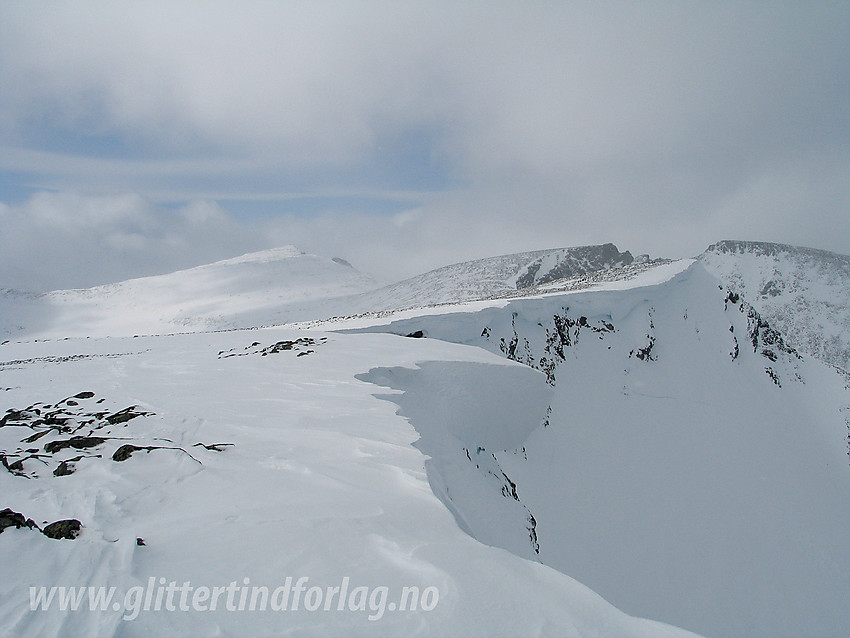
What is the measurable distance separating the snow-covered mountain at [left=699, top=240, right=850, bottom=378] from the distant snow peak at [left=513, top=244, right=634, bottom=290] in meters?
61.9

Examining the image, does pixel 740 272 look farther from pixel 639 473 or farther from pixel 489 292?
pixel 639 473

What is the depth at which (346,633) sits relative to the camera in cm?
252

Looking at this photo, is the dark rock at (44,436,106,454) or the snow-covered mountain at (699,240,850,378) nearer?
the dark rock at (44,436,106,454)

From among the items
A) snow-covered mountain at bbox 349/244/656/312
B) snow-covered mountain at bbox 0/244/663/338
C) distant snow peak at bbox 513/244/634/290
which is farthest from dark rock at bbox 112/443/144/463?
distant snow peak at bbox 513/244/634/290

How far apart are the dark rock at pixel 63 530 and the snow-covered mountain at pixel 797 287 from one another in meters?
113

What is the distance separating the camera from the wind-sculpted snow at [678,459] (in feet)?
39.9

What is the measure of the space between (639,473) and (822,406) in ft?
44.3

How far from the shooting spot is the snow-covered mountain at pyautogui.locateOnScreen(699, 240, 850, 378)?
8581cm

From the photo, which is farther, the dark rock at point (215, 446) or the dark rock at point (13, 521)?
the dark rock at point (215, 446)

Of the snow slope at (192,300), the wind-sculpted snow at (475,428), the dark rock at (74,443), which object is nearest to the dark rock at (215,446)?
the dark rock at (74,443)

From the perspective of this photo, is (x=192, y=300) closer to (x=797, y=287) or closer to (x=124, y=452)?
(x=124, y=452)

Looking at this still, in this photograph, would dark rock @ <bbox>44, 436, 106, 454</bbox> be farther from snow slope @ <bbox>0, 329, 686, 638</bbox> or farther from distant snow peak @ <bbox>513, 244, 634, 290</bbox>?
distant snow peak @ <bbox>513, 244, 634, 290</bbox>

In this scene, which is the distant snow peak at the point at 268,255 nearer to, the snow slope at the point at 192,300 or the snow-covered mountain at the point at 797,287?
the snow slope at the point at 192,300

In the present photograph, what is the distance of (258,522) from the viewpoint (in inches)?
146
